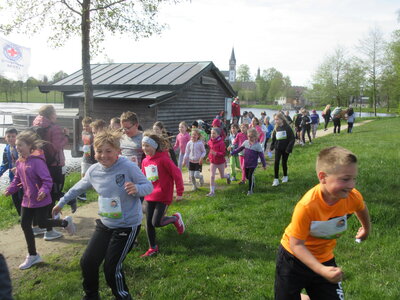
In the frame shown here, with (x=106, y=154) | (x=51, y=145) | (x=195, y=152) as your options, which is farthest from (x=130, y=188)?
(x=195, y=152)

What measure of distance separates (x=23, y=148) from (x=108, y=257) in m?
2.07

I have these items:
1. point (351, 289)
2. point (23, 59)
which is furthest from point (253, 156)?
point (23, 59)

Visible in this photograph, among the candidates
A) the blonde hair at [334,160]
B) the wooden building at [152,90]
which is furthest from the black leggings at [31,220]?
the wooden building at [152,90]

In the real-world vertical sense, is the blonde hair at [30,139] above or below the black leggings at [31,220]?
above

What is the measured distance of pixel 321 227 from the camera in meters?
2.43

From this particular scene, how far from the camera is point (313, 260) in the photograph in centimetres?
222

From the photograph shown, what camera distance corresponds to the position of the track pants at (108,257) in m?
3.26

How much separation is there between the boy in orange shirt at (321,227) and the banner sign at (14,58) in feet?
51.6

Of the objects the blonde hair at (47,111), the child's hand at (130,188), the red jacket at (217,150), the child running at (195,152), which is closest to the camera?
the child's hand at (130,188)

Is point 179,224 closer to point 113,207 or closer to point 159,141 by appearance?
point 159,141

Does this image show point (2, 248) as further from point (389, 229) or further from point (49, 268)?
point (389, 229)

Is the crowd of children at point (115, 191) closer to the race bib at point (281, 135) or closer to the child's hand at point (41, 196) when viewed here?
the child's hand at point (41, 196)

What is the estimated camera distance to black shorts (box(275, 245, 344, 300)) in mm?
2529

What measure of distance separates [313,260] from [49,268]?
146 inches
